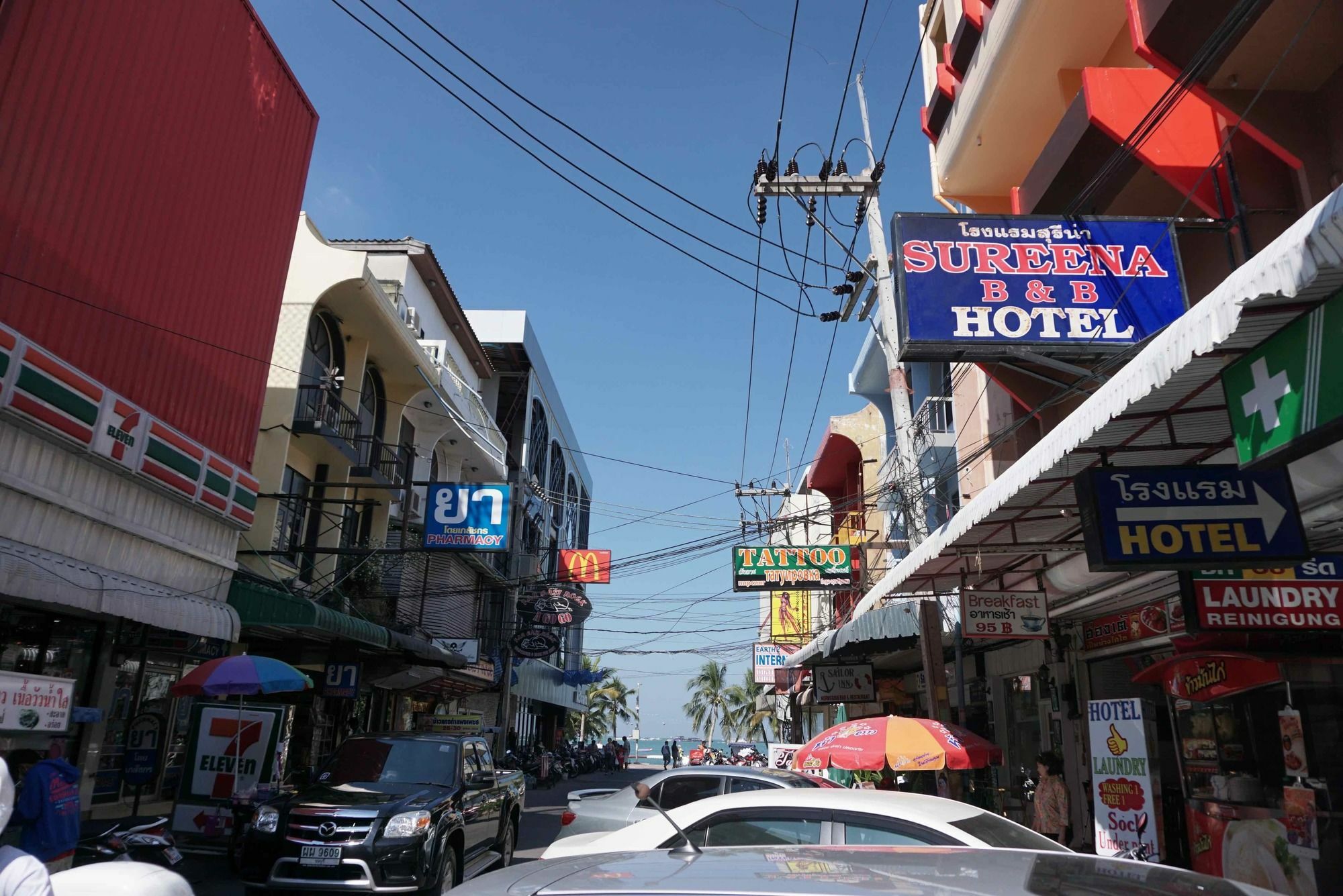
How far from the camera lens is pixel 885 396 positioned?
28719 millimetres

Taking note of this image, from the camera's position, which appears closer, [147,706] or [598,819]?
[598,819]

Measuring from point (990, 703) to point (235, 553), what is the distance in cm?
1429

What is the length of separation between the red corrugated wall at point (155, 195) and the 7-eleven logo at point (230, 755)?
493 centimetres

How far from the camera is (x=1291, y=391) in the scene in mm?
4824

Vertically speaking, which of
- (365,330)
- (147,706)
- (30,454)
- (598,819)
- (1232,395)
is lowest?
(598,819)

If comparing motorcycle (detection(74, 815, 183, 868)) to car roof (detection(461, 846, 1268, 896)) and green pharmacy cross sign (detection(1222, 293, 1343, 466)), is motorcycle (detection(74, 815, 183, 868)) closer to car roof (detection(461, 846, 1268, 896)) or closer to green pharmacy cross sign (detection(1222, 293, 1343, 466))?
car roof (detection(461, 846, 1268, 896))

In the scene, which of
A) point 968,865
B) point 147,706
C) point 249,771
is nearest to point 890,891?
point 968,865

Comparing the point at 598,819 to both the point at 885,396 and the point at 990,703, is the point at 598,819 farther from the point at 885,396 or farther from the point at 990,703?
the point at 885,396

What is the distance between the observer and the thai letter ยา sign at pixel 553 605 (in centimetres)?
2906

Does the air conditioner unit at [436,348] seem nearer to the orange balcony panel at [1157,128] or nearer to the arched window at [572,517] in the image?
the orange balcony panel at [1157,128]

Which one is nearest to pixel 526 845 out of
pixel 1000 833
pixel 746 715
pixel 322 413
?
pixel 322 413

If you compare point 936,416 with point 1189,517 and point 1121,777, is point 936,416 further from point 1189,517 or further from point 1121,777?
point 1189,517

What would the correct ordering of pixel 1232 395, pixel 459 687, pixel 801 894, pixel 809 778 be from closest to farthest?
pixel 801 894, pixel 1232 395, pixel 809 778, pixel 459 687

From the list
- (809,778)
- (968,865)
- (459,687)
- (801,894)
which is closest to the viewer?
(801,894)
